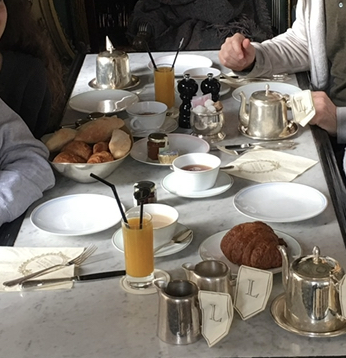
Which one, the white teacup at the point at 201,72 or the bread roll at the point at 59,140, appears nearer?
the bread roll at the point at 59,140

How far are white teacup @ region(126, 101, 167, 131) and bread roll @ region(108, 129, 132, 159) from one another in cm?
18

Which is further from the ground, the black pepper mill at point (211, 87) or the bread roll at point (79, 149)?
the black pepper mill at point (211, 87)

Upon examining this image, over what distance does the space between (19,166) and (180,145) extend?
43 cm

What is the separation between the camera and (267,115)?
1.67 m

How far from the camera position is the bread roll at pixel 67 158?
1454 millimetres

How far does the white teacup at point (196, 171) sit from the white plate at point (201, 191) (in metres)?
0.01

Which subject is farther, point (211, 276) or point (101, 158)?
point (101, 158)

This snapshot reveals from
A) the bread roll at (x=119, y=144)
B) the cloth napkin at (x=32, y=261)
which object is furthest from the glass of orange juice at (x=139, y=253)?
the bread roll at (x=119, y=144)

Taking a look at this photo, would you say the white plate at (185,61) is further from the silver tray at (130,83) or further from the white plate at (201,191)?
the white plate at (201,191)

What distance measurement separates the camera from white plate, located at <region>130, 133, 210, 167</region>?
1602 millimetres

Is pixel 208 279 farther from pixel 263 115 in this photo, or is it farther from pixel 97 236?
pixel 263 115

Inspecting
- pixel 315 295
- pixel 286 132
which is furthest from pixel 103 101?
pixel 315 295

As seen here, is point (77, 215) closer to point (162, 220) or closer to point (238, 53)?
point (162, 220)

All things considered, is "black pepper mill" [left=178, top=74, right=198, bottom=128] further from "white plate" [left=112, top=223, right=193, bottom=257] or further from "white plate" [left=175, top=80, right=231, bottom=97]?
"white plate" [left=112, top=223, right=193, bottom=257]
